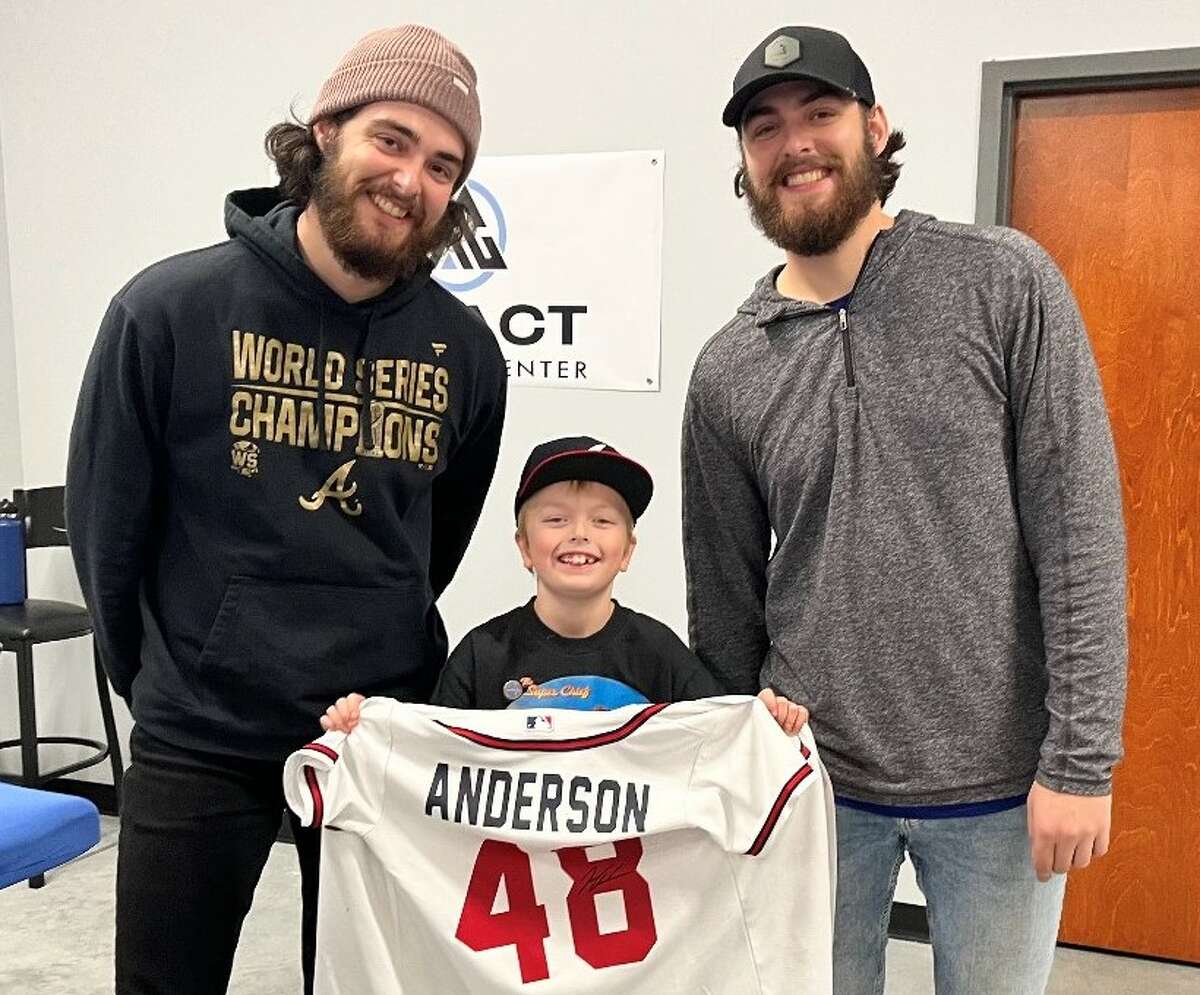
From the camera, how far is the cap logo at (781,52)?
1.37m

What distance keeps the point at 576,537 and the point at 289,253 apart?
0.55 meters

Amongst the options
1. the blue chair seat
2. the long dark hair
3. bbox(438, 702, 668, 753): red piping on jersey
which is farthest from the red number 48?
the long dark hair

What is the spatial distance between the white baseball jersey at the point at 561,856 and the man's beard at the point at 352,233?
579 millimetres

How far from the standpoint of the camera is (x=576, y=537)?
1.67 m

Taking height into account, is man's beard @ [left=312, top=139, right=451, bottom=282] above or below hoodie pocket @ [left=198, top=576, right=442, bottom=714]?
above

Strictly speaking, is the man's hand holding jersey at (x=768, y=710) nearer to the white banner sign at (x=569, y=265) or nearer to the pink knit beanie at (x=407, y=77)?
the pink knit beanie at (x=407, y=77)

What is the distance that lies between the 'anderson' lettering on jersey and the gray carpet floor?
4.87 feet

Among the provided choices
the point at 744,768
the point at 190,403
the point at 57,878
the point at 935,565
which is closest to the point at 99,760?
the point at 57,878

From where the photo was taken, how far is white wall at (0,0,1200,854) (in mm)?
2674

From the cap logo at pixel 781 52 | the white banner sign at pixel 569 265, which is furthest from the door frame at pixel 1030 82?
the cap logo at pixel 781 52

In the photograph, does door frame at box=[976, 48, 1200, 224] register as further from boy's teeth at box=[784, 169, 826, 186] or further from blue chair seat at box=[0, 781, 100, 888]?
blue chair seat at box=[0, 781, 100, 888]

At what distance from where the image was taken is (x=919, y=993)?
2643mm

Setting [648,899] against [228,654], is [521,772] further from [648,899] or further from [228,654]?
[228,654]

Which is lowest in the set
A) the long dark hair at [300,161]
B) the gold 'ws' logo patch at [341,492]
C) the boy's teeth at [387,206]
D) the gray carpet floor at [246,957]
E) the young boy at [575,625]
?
the gray carpet floor at [246,957]
